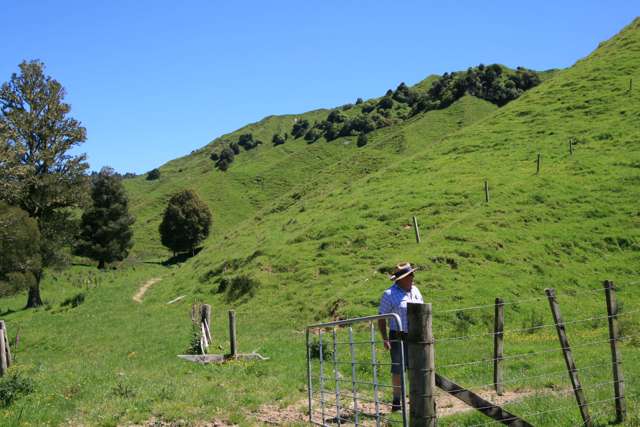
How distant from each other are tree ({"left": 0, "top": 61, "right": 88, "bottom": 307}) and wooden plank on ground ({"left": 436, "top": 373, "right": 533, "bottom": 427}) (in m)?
42.1

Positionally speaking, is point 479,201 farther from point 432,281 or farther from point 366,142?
point 366,142

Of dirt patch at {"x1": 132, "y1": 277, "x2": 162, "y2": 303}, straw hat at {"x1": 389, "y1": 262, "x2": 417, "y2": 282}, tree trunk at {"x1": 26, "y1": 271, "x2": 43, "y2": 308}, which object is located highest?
straw hat at {"x1": 389, "y1": 262, "x2": 417, "y2": 282}

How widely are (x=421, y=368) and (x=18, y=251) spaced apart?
134 ft

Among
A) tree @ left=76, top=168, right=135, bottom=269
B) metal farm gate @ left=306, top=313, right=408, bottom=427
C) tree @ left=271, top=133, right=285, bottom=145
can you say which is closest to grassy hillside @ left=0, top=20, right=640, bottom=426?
metal farm gate @ left=306, top=313, right=408, bottom=427

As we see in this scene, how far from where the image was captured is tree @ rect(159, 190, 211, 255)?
8456 cm

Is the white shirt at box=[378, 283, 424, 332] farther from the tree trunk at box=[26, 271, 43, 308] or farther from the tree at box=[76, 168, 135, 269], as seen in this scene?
the tree at box=[76, 168, 135, 269]

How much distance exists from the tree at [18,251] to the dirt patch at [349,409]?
32.9 meters

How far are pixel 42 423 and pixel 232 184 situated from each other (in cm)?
10886

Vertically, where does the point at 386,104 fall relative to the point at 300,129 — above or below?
above

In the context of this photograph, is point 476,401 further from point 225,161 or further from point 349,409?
point 225,161

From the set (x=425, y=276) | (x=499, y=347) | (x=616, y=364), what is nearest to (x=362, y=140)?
(x=425, y=276)

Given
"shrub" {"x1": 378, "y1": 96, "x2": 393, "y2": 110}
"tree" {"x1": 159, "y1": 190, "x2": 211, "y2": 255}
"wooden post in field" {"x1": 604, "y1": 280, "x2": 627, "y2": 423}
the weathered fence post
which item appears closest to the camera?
the weathered fence post

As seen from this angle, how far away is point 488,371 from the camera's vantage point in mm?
14141

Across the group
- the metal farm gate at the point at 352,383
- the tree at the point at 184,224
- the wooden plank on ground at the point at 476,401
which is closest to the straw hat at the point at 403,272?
the metal farm gate at the point at 352,383
